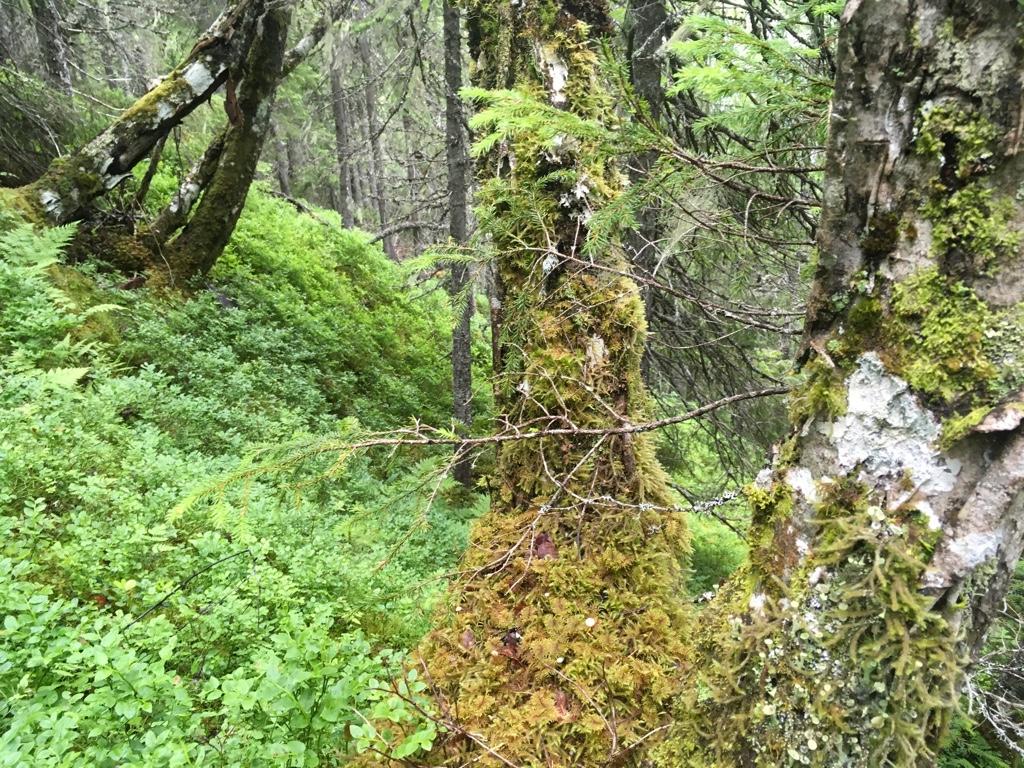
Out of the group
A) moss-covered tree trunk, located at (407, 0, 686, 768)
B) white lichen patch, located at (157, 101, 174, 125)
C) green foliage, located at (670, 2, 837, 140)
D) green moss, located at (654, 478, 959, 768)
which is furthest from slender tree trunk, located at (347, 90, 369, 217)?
green moss, located at (654, 478, 959, 768)

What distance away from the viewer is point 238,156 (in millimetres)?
6902

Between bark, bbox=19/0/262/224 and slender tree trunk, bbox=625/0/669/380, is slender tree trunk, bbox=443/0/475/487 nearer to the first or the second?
bark, bbox=19/0/262/224

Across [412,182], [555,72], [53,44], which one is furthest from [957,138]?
[53,44]

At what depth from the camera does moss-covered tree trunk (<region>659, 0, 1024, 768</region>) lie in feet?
3.73

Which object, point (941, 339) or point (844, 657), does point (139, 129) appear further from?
point (844, 657)

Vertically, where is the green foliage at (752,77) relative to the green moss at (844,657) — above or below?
above

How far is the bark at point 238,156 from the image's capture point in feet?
21.5

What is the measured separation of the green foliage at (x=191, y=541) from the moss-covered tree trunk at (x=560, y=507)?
0.29 metres

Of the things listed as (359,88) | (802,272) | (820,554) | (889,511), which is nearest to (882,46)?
(802,272)

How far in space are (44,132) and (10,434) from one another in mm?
5728

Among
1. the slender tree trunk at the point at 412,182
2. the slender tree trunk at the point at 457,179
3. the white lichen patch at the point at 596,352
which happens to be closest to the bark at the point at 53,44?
the slender tree trunk at the point at 412,182

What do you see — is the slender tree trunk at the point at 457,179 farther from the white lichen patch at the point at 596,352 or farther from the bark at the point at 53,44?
the bark at the point at 53,44

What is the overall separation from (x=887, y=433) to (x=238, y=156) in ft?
24.9

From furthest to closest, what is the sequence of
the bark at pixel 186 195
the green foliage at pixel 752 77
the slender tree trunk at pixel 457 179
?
1. the bark at pixel 186 195
2. the slender tree trunk at pixel 457 179
3. the green foliage at pixel 752 77
